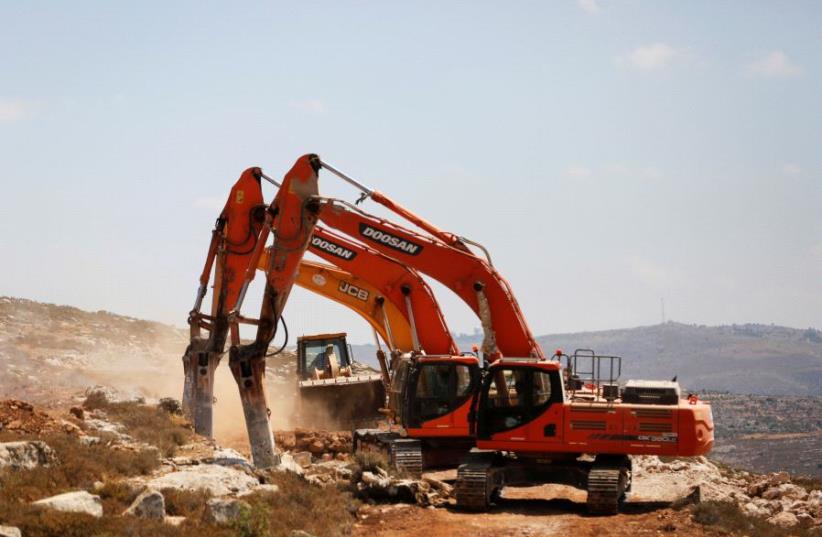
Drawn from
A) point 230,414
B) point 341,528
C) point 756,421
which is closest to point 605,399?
point 341,528

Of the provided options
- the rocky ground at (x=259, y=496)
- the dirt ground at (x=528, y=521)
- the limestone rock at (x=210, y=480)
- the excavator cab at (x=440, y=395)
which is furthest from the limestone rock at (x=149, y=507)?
the excavator cab at (x=440, y=395)

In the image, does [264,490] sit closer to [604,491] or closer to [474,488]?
[474,488]

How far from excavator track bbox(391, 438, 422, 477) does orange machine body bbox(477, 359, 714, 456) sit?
6.94ft

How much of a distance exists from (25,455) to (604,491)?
8736 millimetres

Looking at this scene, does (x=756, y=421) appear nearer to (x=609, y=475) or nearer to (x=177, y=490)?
(x=609, y=475)

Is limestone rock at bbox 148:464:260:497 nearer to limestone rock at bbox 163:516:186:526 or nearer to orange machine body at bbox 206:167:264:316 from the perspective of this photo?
limestone rock at bbox 163:516:186:526

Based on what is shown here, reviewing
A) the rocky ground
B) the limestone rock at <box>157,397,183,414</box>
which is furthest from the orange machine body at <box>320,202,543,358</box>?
the limestone rock at <box>157,397,183,414</box>

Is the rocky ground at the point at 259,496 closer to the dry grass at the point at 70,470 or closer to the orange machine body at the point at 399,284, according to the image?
the dry grass at the point at 70,470

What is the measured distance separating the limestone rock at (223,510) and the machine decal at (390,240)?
879 cm

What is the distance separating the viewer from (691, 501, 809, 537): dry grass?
1725 centimetres

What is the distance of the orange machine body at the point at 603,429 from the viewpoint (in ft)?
62.7

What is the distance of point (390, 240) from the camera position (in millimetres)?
22578

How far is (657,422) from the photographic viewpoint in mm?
19188

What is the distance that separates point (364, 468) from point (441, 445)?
9.40 feet
